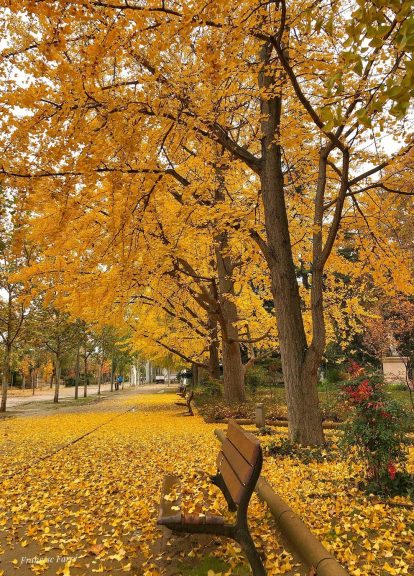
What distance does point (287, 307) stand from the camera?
19.8 feet

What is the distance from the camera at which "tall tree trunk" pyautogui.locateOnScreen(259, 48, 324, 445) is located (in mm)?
5793

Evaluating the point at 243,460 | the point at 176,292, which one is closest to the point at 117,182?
the point at 243,460

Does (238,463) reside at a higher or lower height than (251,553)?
higher

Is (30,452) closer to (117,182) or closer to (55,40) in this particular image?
(117,182)

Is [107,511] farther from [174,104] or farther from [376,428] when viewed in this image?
[174,104]

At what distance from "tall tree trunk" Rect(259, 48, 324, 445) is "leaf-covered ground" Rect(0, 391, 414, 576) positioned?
2.24 feet

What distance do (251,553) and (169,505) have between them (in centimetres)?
77

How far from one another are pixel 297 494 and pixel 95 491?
8.05 feet

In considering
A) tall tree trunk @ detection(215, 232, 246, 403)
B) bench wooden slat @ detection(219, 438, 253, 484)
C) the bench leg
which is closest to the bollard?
tall tree trunk @ detection(215, 232, 246, 403)

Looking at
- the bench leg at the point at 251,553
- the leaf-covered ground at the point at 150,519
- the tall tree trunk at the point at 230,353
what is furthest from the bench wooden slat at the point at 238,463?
the tall tree trunk at the point at 230,353

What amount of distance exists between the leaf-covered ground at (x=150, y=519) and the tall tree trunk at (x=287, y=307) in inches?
26.9

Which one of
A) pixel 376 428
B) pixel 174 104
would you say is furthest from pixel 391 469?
pixel 174 104

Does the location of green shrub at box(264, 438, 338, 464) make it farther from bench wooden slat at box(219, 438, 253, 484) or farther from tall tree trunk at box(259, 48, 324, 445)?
bench wooden slat at box(219, 438, 253, 484)

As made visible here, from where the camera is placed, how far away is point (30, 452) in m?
7.34
